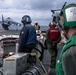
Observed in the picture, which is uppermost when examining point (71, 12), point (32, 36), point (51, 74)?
point (71, 12)

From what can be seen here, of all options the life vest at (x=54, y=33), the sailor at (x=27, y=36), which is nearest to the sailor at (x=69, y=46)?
the sailor at (x=27, y=36)

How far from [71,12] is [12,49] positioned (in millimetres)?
8329

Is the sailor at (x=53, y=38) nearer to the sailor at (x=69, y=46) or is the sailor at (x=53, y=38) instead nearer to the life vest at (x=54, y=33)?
the life vest at (x=54, y=33)

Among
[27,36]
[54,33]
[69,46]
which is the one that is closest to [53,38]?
[54,33]

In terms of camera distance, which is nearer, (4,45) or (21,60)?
(21,60)

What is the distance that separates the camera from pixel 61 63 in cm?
218

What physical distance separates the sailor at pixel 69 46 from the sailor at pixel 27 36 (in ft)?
19.0

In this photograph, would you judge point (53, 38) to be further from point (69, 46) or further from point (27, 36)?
point (69, 46)

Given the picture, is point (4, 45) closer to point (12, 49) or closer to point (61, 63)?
point (12, 49)

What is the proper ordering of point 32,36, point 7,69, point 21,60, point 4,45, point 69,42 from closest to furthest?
point 69,42 < point 7,69 < point 21,60 < point 32,36 < point 4,45

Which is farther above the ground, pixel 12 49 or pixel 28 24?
pixel 28 24

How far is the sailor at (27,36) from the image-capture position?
805 centimetres

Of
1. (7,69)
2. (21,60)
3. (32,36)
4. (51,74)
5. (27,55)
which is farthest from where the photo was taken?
(51,74)

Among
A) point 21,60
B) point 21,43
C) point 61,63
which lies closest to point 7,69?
point 21,60
